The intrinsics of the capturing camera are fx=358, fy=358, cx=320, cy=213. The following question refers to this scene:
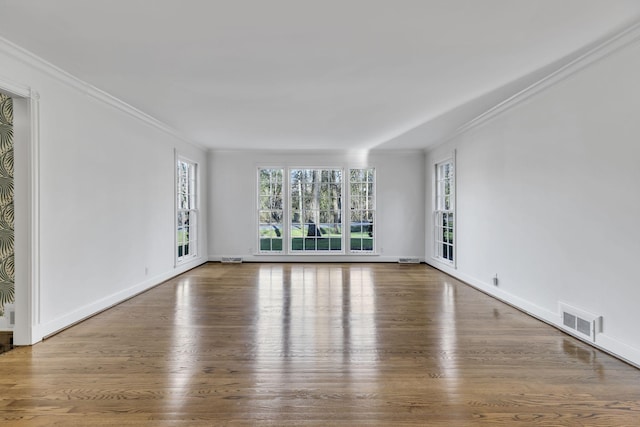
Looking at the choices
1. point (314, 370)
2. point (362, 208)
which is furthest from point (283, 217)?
point (314, 370)

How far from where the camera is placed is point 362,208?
323 inches

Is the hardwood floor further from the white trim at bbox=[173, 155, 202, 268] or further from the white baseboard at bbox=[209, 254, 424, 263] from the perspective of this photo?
the white baseboard at bbox=[209, 254, 424, 263]

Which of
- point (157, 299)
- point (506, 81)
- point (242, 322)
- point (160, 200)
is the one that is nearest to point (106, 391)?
point (242, 322)

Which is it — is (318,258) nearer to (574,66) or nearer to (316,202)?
(316,202)

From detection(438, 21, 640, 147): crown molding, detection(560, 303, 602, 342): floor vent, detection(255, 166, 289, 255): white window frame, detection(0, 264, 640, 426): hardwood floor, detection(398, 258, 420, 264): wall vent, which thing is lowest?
detection(0, 264, 640, 426): hardwood floor

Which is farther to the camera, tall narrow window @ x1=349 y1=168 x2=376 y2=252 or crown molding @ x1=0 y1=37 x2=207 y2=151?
tall narrow window @ x1=349 y1=168 x2=376 y2=252

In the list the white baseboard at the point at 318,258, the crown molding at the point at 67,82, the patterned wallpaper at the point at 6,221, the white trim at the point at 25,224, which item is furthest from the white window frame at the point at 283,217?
the white trim at the point at 25,224

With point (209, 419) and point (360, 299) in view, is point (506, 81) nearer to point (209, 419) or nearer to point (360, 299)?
point (360, 299)

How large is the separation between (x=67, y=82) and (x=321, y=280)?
4322mm

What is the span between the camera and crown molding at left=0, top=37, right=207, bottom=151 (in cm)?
298

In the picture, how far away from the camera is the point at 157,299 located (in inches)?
188

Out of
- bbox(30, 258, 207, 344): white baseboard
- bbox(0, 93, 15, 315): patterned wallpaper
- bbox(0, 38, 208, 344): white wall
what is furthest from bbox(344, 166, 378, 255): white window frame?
bbox(0, 93, 15, 315): patterned wallpaper

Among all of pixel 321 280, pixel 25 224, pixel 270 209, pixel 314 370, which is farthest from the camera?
pixel 270 209

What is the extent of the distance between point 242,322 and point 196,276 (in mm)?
2985
